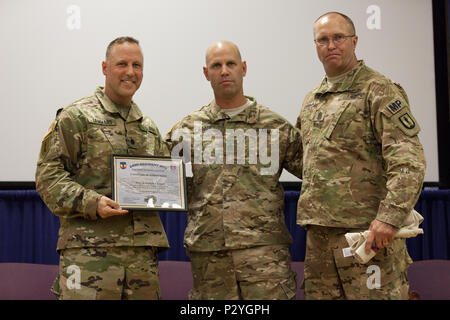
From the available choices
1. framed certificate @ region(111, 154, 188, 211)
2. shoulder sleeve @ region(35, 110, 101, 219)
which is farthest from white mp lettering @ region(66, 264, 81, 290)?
framed certificate @ region(111, 154, 188, 211)

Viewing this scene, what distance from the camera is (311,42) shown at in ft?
12.7

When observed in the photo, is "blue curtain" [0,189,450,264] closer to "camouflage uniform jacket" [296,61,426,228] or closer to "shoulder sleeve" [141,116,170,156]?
"shoulder sleeve" [141,116,170,156]

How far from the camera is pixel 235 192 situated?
2.53 m

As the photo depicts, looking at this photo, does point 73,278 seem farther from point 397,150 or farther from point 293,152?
point 397,150

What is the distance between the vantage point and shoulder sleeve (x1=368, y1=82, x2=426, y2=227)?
6.87 feet

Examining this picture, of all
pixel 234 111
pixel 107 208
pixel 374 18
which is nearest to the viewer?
pixel 107 208

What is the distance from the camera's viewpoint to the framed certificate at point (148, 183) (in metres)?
2.31

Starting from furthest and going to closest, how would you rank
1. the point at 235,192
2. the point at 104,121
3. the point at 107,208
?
the point at 235,192 < the point at 104,121 < the point at 107,208

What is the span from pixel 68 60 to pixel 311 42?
6.27 ft

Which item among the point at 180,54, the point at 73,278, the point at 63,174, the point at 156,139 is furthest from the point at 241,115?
the point at 180,54

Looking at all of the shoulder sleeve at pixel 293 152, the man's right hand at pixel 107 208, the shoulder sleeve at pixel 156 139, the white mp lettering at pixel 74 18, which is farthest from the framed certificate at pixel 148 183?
the white mp lettering at pixel 74 18

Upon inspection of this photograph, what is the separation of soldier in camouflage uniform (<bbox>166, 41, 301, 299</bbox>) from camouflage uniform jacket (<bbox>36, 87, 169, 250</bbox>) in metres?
0.28

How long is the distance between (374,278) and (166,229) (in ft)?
6.59

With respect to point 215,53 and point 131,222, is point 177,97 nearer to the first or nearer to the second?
point 215,53
